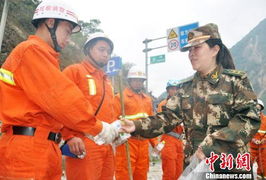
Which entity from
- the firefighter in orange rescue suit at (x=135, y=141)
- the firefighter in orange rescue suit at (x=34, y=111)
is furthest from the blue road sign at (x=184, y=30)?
the firefighter in orange rescue suit at (x=34, y=111)

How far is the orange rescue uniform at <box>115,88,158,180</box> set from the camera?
5.33 meters

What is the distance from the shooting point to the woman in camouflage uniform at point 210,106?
2539 millimetres

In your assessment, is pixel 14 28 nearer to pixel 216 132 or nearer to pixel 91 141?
pixel 91 141

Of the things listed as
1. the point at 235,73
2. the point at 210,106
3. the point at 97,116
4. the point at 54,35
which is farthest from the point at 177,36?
the point at 54,35

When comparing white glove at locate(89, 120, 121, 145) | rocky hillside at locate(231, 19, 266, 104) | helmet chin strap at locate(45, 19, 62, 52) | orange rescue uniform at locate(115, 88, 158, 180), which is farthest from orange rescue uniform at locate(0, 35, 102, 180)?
rocky hillside at locate(231, 19, 266, 104)

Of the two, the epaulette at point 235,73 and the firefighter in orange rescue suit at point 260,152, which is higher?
the epaulette at point 235,73

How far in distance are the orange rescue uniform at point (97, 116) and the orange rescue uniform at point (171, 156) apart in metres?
3.03

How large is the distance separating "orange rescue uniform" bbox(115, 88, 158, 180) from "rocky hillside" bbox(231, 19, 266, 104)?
103 m

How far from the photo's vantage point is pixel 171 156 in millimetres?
6816

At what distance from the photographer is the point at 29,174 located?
237 centimetres

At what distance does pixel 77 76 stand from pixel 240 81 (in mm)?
2112

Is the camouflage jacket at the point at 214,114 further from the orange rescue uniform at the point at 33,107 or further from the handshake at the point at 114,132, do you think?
the orange rescue uniform at the point at 33,107

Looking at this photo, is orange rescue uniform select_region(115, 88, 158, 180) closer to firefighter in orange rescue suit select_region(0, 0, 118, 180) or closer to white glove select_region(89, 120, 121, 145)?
white glove select_region(89, 120, 121, 145)

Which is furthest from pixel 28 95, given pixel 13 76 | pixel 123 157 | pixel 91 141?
pixel 123 157
